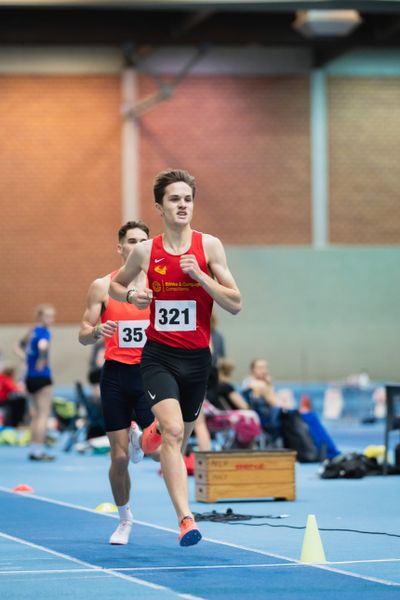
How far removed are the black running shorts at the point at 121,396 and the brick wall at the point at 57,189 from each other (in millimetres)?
18089

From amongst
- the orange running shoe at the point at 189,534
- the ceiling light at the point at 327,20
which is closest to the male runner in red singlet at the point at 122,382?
the orange running shoe at the point at 189,534

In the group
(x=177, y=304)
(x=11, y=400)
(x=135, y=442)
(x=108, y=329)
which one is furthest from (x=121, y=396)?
(x=11, y=400)

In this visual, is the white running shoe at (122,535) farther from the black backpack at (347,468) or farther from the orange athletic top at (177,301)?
the black backpack at (347,468)

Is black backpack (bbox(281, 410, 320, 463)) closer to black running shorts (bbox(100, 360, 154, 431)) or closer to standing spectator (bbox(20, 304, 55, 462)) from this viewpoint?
standing spectator (bbox(20, 304, 55, 462))

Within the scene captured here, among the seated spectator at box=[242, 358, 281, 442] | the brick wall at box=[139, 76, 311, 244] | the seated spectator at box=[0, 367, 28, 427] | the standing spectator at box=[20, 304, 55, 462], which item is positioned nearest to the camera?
the seated spectator at box=[242, 358, 281, 442]

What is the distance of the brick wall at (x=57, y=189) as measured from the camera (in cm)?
2619

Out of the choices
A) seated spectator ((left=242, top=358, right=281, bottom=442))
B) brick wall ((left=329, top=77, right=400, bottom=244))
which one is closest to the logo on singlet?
seated spectator ((left=242, top=358, right=281, bottom=442))

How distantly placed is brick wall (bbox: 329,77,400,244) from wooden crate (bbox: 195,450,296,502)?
1617 cm

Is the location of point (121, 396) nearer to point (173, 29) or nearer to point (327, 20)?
point (327, 20)

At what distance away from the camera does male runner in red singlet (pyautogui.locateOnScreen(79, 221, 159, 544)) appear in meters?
8.21

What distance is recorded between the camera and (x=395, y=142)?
1072 inches

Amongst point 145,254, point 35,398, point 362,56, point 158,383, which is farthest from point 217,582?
point 362,56

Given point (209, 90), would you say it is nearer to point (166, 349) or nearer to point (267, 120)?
point (267, 120)

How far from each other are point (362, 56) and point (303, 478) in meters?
15.5
